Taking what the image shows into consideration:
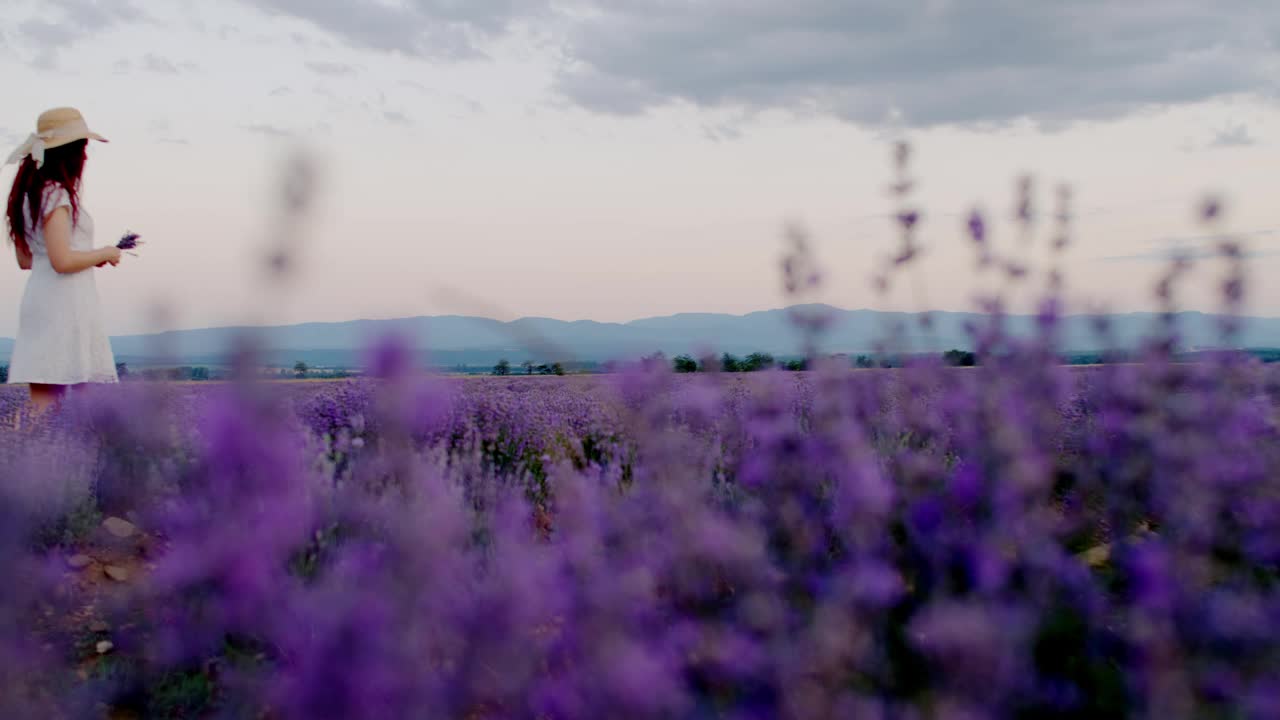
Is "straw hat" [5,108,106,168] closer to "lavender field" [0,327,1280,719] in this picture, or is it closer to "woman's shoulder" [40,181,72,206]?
"woman's shoulder" [40,181,72,206]

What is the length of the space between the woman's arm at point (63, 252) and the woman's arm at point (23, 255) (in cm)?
33

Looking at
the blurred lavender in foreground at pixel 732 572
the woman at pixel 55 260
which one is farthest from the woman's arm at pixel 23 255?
the blurred lavender in foreground at pixel 732 572

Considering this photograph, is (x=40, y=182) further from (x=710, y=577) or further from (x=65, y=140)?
(x=710, y=577)

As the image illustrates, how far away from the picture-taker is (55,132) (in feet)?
16.8

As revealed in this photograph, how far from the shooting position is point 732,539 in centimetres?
172

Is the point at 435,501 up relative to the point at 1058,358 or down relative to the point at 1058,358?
down

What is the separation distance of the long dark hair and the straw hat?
0.05m

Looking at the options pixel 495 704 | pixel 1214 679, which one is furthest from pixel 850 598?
pixel 495 704

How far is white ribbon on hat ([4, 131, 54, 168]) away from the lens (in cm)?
498

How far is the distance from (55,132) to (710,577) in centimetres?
486

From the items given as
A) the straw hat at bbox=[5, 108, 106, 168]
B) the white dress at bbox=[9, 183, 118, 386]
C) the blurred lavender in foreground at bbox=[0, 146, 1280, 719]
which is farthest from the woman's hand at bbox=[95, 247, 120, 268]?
the blurred lavender in foreground at bbox=[0, 146, 1280, 719]

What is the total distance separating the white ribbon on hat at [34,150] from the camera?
4.98m

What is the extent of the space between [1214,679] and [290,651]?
1.93 m

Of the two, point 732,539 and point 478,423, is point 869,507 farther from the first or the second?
point 478,423
